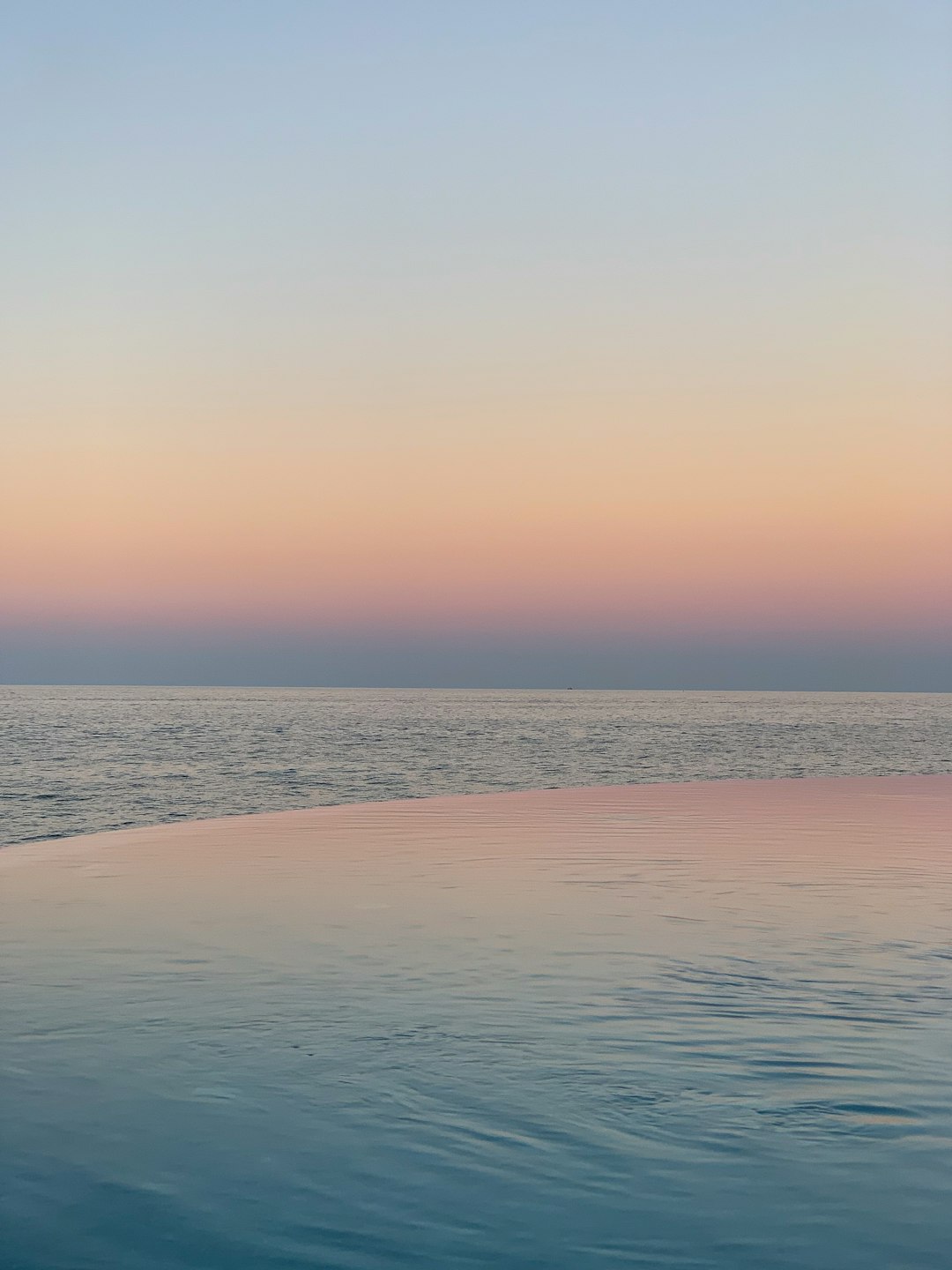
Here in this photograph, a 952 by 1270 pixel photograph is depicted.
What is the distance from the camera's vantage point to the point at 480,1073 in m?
6.39

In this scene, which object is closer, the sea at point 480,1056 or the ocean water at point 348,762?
the sea at point 480,1056

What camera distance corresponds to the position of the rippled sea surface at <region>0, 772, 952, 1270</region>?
182 inches

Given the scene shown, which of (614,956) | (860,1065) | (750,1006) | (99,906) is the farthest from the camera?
(99,906)

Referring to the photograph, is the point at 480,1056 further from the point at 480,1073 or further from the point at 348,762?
the point at 348,762

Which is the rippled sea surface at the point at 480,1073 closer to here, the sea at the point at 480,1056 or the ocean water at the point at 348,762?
the sea at the point at 480,1056

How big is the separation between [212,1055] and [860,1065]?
3.54m

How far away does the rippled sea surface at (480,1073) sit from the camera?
4633mm

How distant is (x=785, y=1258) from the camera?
4.37 m

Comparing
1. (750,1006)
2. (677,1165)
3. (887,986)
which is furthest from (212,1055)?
(887,986)

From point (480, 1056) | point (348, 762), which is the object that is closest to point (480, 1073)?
point (480, 1056)

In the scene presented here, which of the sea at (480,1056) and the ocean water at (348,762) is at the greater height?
the sea at (480,1056)

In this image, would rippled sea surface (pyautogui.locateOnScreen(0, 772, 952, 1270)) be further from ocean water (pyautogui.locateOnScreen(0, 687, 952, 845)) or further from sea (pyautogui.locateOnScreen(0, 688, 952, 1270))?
ocean water (pyautogui.locateOnScreen(0, 687, 952, 845))

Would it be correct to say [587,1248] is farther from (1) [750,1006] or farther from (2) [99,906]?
(2) [99,906]

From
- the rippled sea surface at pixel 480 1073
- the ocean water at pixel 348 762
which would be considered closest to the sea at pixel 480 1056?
the rippled sea surface at pixel 480 1073
